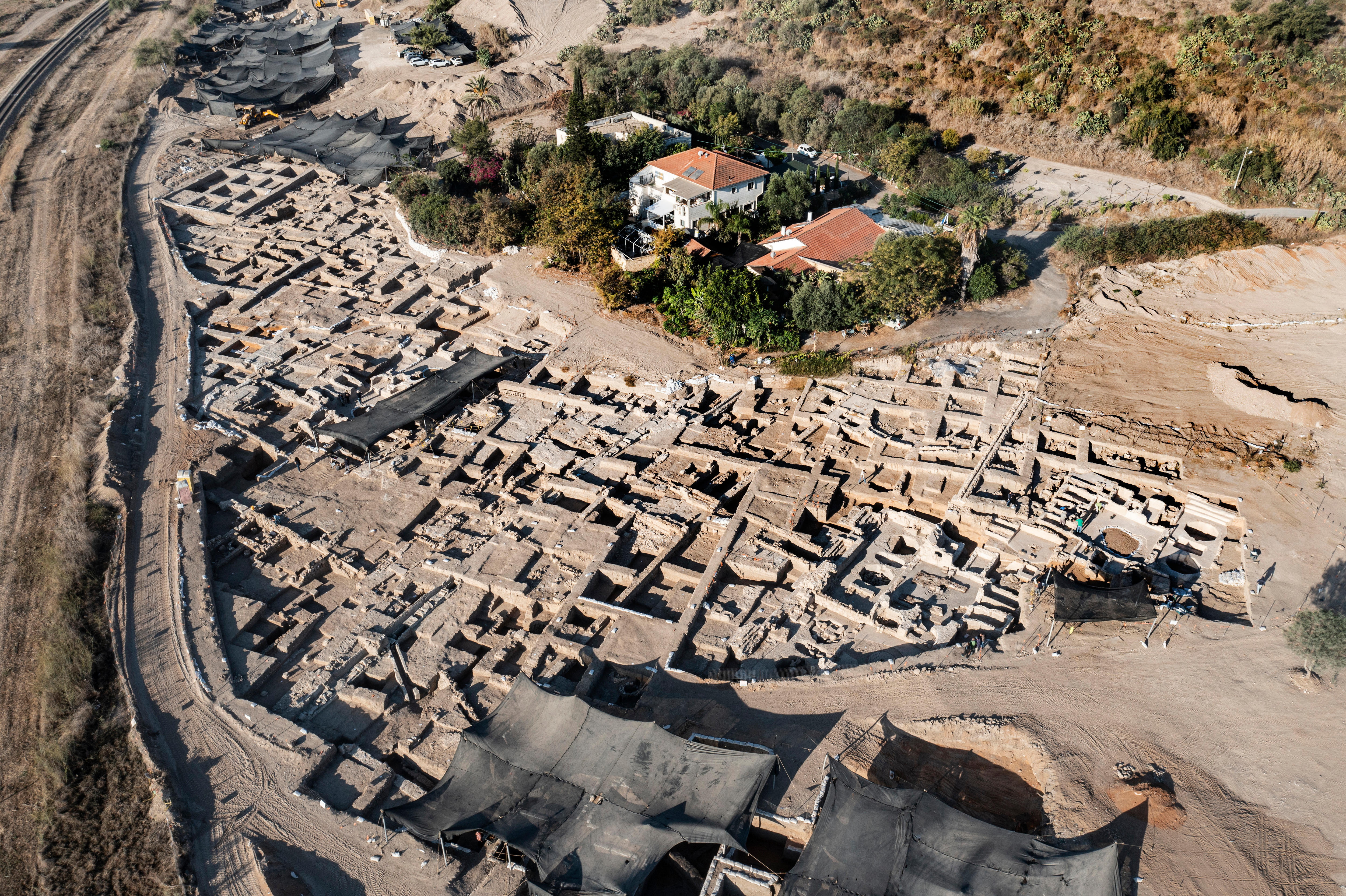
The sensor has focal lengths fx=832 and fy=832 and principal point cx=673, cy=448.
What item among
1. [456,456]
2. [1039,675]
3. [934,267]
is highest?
[934,267]

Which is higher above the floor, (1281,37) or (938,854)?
(1281,37)

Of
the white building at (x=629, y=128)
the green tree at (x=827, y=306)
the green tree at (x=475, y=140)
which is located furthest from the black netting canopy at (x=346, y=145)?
the green tree at (x=827, y=306)

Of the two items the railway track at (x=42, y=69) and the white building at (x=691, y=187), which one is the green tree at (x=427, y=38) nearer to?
the railway track at (x=42, y=69)

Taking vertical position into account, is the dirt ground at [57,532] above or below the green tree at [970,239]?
below

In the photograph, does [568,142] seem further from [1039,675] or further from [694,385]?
[1039,675]

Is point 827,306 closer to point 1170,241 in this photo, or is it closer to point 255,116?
point 1170,241

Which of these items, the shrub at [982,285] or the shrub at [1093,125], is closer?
the shrub at [982,285]

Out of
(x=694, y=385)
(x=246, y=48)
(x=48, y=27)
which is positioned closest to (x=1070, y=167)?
(x=694, y=385)

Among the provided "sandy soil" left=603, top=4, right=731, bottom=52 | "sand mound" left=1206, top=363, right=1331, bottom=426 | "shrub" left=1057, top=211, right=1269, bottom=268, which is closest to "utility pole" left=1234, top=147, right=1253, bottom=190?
"shrub" left=1057, top=211, right=1269, bottom=268
